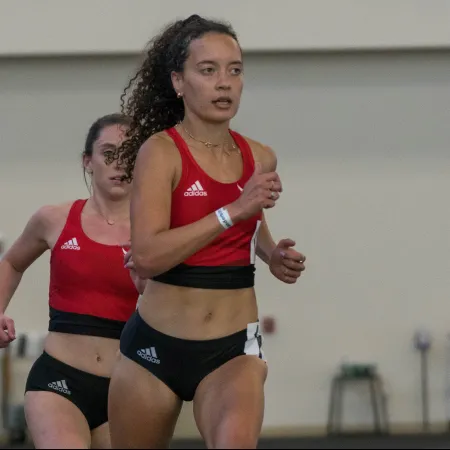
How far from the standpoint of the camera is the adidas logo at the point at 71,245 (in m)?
3.75

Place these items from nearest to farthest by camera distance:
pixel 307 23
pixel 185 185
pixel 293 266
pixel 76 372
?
pixel 185 185
pixel 293 266
pixel 76 372
pixel 307 23

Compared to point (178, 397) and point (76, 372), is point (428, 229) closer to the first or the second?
point (76, 372)

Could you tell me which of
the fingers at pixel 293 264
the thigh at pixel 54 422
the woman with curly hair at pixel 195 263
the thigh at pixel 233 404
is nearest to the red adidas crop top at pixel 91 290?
the thigh at pixel 54 422

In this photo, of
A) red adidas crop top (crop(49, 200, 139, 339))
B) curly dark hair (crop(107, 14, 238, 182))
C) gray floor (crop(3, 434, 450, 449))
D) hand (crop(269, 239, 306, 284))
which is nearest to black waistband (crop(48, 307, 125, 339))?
red adidas crop top (crop(49, 200, 139, 339))

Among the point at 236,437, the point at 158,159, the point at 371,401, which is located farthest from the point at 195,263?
the point at 371,401

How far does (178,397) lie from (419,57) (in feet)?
14.8

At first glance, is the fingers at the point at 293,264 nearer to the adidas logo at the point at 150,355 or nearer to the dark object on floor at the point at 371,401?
the adidas logo at the point at 150,355

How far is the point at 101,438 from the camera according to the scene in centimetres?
363

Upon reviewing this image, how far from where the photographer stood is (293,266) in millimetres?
3180

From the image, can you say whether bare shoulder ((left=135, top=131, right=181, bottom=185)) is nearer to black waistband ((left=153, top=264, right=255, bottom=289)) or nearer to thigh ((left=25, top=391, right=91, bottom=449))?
black waistband ((left=153, top=264, right=255, bottom=289))

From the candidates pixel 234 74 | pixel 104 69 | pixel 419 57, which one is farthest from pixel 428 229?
pixel 234 74

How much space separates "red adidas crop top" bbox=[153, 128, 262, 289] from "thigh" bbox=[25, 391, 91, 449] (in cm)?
65

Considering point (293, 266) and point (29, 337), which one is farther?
point (29, 337)

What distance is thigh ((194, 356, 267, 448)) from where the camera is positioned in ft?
8.60
